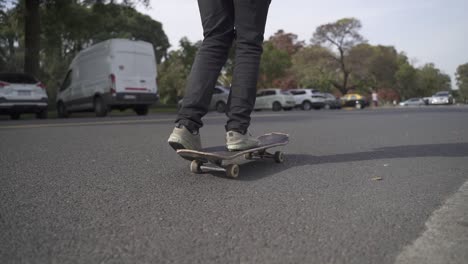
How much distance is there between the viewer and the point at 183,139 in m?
2.60

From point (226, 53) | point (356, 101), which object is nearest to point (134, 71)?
point (226, 53)

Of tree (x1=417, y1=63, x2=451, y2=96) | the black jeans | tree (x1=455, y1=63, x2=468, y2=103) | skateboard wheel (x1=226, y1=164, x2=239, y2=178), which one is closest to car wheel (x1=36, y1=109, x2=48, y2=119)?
the black jeans

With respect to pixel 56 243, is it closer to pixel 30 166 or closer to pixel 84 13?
pixel 30 166

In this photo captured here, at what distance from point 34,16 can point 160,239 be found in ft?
61.7

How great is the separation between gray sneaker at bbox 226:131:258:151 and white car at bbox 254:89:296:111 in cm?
2352

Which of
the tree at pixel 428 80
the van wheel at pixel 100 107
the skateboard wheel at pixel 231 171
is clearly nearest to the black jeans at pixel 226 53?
the skateboard wheel at pixel 231 171

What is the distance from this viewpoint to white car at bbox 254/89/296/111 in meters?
26.5

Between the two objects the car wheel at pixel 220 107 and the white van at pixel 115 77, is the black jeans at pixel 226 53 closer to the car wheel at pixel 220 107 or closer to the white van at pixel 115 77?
the white van at pixel 115 77

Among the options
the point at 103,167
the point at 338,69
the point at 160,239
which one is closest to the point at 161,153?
the point at 103,167

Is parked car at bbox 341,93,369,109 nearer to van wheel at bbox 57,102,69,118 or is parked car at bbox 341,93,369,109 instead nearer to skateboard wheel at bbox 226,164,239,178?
van wheel at bbox 57,102,69,118

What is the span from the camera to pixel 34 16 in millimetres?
17375

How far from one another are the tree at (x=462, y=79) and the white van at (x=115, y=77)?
96.2 m

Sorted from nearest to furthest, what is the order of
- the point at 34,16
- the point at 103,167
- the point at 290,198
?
the point at 290,198 → the point at 103,167 → the point at 34,16

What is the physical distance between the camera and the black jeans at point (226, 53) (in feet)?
9.11
